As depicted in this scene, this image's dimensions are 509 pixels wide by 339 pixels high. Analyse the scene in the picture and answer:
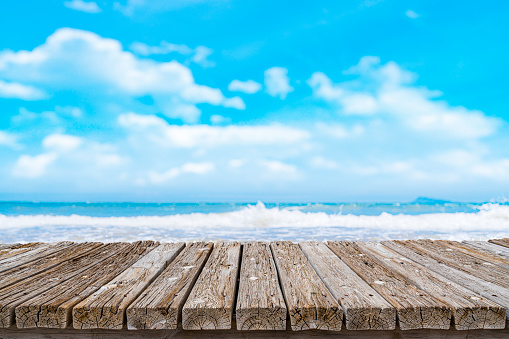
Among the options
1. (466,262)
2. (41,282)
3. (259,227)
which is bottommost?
(259,227)

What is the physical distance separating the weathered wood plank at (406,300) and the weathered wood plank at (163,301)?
1042mm

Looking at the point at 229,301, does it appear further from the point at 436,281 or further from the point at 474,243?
the point at 474,243

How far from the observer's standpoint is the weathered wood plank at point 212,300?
1484 millimetres

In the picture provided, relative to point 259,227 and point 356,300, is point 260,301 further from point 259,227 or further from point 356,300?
point 259,227

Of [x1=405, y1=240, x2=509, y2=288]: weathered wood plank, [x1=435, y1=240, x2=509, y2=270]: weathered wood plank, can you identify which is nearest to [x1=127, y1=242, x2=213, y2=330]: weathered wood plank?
[x1=405, y1=240, x2=509, y2=288]: weathered wood plank

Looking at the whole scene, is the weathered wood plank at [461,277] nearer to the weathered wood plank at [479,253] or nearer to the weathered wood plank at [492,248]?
the weathered wood plank at [479,253]

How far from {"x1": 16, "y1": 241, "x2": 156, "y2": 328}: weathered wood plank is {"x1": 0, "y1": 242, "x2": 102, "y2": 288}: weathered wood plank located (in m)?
0.34

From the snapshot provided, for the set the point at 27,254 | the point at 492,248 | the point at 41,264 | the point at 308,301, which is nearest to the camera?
the point at 308,301

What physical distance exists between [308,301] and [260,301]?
0.23 metres

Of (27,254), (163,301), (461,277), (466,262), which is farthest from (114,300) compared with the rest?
(466,262)

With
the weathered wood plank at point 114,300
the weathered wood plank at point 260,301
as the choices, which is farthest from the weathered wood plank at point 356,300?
the weathered wood plank at point 114,300

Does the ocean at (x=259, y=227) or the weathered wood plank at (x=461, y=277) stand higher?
the weathered wood plank at (x=461, y=277)

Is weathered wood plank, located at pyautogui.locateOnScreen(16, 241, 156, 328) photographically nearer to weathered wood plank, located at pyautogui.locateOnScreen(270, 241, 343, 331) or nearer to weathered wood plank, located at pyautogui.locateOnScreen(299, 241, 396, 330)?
weathered wood plank, located at pyautogui.locateOnScreen(270, 241, 343, 331)

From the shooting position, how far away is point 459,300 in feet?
5.23
